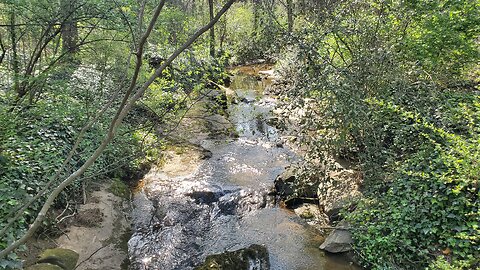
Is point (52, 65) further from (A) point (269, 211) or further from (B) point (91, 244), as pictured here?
(A) point (269, 211)

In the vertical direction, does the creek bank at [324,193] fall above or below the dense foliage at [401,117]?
below

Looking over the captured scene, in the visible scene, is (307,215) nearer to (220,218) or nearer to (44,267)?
(220,218)

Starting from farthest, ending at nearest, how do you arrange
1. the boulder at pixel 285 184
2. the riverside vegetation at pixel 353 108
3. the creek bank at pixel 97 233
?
the boulder at pixel 285 184 < the creek bank at pixel 97 233 < the riverside vegetation at pixel 353 108

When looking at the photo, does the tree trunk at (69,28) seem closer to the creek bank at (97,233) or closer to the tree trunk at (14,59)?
the tree trunk at (14,59)

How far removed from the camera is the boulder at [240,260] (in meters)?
5.25

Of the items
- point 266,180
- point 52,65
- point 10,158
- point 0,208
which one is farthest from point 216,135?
point 0,208

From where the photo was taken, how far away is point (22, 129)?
5387 millimetres

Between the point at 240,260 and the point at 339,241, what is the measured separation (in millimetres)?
1629

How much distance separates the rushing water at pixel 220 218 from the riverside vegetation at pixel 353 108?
87 cm

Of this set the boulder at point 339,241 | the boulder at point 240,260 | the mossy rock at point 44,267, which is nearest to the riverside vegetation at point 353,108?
the boulder at point 339,241

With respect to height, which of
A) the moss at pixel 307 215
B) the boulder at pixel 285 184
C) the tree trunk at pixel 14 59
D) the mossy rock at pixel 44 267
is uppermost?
the tree trunk at pixel 14 59

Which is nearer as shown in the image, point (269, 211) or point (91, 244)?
point (91, 244)

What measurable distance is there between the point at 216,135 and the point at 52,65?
18.7 ft

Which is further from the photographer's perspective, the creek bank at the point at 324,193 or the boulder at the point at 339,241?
the creek bank at the point at 324,193
